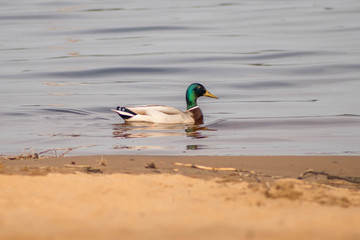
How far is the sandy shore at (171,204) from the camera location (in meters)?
3.86

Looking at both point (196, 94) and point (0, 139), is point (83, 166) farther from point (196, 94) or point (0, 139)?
point (196, 94)

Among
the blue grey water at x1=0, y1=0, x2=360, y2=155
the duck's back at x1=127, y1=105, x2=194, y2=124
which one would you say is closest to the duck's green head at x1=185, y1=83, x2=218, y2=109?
the blue grey water at x1=0, y1=0, x2=360, y2=155

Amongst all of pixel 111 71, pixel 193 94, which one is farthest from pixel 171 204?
pixel 111 71

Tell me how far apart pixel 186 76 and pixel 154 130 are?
8911mm

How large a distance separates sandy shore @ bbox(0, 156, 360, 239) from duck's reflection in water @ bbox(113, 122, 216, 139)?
16.0 ft

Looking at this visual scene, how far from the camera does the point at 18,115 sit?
14539 millimetres

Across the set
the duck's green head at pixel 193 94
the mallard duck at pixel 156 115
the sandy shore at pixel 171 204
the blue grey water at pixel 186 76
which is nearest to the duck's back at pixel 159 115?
the mallard duck at pixel 156 115

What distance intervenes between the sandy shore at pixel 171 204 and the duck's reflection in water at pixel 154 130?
193 inches

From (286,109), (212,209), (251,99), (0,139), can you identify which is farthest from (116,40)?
(212,209)

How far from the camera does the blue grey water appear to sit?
11.4m

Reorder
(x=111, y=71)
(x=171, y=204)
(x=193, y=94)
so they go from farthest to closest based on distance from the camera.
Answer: (x=111, y=71) < (x=193, y=94) < (x=171, y=204)

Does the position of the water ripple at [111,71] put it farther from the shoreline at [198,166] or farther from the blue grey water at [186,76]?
the shoreline at [198,166]

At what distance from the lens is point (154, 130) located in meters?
12.9

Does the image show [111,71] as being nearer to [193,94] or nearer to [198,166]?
[193,94]
